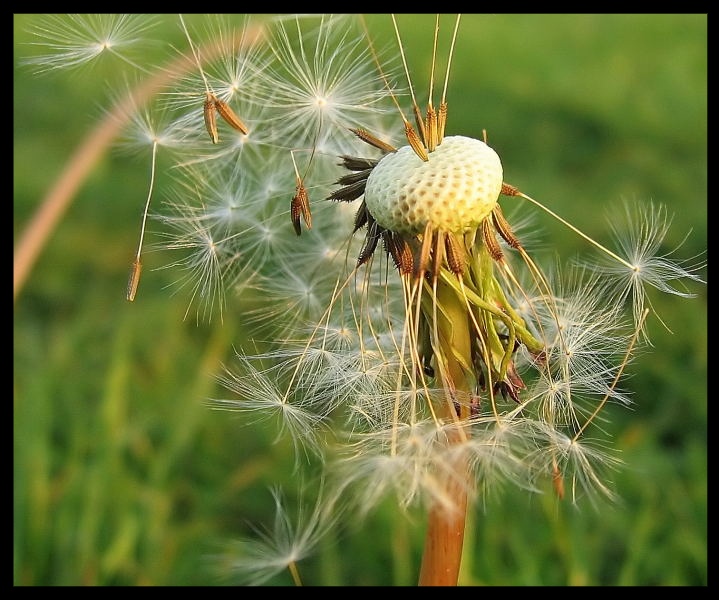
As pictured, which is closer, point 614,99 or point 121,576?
point 121,576

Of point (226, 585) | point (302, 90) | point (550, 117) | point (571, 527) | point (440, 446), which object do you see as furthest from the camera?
point (550, 117)

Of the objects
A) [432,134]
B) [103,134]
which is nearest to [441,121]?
[432,134]

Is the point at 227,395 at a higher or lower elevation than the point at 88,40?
lower

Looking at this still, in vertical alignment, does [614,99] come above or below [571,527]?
above

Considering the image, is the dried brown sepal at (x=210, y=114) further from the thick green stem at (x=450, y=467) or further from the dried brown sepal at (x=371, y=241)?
the thick green stem at (x=450, y=467)

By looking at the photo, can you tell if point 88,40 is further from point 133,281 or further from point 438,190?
point 438,190

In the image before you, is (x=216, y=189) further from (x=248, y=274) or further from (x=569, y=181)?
(x=569, y=181)

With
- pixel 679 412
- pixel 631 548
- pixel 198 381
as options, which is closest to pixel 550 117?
pixel 679 412
